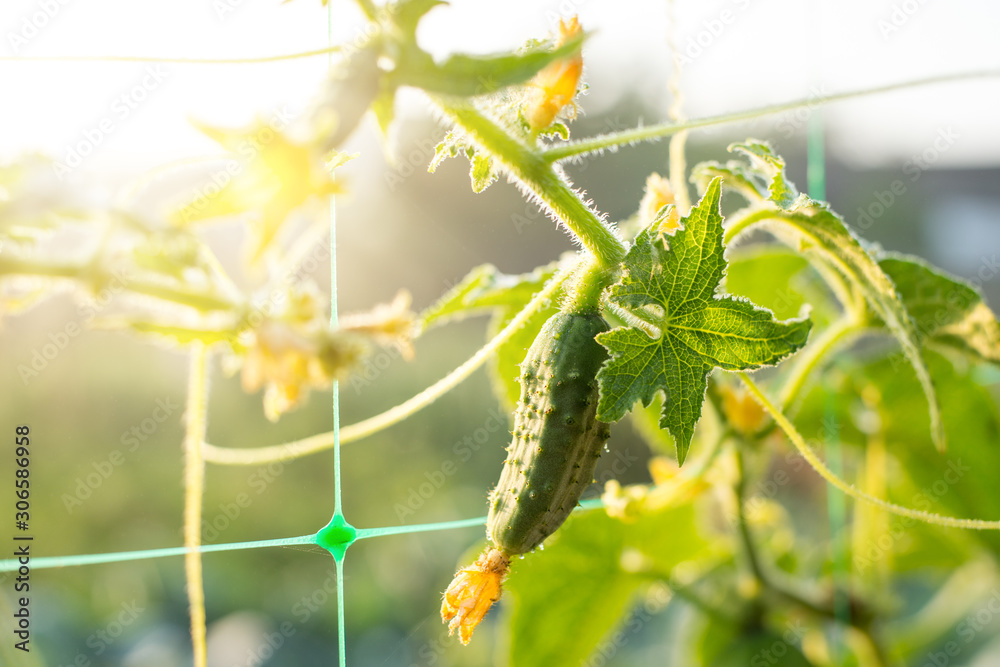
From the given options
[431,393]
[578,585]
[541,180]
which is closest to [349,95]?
[541,180]

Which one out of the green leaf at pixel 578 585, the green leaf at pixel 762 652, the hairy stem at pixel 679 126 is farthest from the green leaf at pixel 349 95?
the green leaf at pixel 762 652

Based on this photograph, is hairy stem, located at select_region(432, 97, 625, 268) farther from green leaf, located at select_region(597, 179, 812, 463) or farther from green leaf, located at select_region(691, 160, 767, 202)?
green leaf, located at select_region(691, 160, 767, 202)

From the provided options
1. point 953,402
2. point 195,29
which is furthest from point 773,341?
point 953,402

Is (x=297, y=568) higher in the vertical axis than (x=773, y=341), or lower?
higher

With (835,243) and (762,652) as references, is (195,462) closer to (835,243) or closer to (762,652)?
(835,243)

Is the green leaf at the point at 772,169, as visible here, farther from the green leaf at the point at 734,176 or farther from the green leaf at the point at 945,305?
the green leaf at the point at 945,305

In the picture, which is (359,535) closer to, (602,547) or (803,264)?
(602,547)

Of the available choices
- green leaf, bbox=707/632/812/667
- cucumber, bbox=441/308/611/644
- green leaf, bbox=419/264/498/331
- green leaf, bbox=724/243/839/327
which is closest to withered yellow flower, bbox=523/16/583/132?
cucumber, bbox=441/308/611/644
